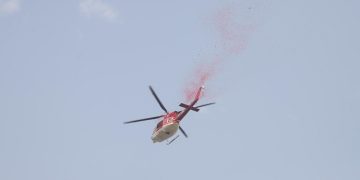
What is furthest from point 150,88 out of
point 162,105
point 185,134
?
point 185,134

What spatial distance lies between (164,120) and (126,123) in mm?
4991

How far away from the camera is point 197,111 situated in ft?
336

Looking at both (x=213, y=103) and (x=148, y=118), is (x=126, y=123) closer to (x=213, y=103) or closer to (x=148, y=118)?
(x=148, y=118)

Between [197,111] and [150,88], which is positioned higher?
[150,88]

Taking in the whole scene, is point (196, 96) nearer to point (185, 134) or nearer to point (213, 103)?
point (213, 103)

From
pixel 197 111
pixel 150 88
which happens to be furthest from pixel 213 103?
pixel 150 88

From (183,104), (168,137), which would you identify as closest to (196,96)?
(183,104)

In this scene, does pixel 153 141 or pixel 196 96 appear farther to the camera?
pixel 153 141

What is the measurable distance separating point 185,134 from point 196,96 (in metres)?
11.9

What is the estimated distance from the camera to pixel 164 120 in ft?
345

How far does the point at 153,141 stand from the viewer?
109m

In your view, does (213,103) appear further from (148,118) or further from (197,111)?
(148,118)

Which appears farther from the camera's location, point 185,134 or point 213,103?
point 185,134

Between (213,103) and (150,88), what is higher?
(150,88)
